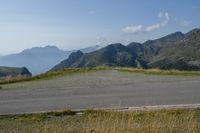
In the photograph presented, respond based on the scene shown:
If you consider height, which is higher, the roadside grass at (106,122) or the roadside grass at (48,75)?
the roadside grass at (48,75)

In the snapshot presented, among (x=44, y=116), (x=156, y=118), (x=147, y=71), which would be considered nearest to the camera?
(x=156, y=118)

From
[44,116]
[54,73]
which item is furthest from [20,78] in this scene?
[44,116]

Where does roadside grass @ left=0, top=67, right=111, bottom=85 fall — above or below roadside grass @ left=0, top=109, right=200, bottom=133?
above

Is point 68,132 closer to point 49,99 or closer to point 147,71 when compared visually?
point 49,99

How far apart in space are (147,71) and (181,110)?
62.9 ft

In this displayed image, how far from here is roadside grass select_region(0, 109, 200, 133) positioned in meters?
8.38

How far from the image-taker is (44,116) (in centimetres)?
1141

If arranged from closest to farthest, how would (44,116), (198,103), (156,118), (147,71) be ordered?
(156,118)
(44,116)
(198,103)
(147,71)

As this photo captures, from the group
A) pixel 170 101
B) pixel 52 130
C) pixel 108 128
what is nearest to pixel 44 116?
pixel 52 130

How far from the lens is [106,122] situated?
900 centimetres

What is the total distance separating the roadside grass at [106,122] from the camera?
8.38 metres

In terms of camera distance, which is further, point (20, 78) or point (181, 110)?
point (20, 78)

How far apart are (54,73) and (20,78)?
3.69 m

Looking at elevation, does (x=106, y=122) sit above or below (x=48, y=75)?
below
